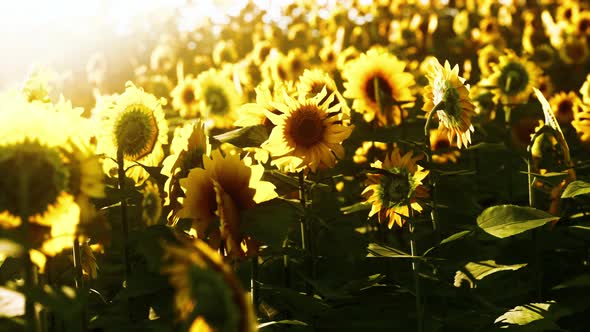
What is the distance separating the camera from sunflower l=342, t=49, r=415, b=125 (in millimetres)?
2348

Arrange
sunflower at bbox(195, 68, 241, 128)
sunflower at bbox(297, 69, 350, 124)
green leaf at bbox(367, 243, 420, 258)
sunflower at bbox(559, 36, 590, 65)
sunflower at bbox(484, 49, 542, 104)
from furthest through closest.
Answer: sunflower at bbox(559, 36, 590, 65) → sunflower at bbox(195, 68, 241, 128) → sunflower at bbox(484, 49, 542, 104) → sunflower at bbox(297, 69, 350, 124) → green leaf at bbox(367, 243, 420, 258)

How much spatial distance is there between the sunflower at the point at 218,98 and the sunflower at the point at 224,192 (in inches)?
68.3

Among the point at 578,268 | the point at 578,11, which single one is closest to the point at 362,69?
the point at 578,268

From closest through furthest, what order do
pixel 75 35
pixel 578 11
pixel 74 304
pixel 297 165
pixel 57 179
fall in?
pixel 74 304 < pixel 57 179 < pixel 297 165 < pixel 578 11 < pixel 75 35

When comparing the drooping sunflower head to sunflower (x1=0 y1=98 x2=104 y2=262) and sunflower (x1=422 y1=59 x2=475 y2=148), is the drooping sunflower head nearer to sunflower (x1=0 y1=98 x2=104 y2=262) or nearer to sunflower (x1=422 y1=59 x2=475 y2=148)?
sunflower (x1=422 y1=59 x2=475 y2=148)

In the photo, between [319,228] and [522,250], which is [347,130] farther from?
[522,250]

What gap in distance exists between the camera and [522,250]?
2.21 m

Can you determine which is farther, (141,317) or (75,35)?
(75,35)

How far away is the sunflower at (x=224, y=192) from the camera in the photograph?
1.38 m

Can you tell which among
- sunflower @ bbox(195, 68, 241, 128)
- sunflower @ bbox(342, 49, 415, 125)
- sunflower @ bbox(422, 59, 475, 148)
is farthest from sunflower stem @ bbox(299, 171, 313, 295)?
sunflower @ bbox(195, 68, 241, 128)

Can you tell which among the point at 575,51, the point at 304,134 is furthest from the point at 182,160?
the point at 575,51

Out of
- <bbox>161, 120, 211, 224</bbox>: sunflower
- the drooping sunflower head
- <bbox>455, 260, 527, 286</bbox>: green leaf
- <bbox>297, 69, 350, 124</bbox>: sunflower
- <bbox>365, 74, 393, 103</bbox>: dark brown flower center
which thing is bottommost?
<bbox>455, 260, 527, 286</bbox>: green leaf

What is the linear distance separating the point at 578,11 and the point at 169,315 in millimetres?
5694

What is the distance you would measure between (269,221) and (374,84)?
113 centimetres
